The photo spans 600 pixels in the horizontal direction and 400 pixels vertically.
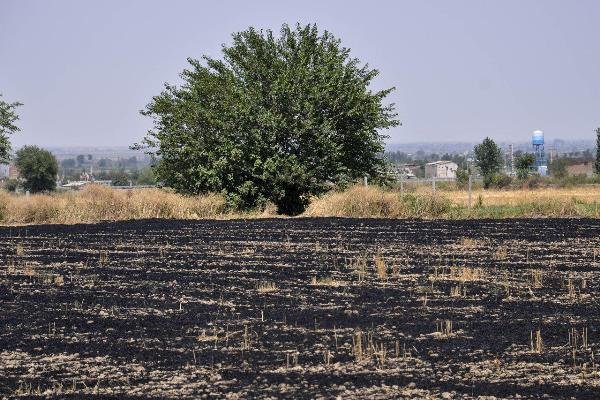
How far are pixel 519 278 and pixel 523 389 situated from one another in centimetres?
809

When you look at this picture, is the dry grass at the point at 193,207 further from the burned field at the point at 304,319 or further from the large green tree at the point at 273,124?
the burned field at the point at 304,319

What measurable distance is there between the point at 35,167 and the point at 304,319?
300 feet

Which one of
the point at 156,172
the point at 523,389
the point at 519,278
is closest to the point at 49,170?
the point at 156,172

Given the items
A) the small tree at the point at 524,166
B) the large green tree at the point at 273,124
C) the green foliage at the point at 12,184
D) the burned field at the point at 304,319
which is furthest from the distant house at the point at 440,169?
the burned field at the point at 304,319

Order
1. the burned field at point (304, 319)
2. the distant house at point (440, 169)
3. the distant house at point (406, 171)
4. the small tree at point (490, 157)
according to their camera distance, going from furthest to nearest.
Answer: the distant house at point (440, 169)
the small tree at point (490, 157)
the distant house at point (406, 171)
the burned field at point (304, 319)

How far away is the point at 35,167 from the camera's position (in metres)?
101

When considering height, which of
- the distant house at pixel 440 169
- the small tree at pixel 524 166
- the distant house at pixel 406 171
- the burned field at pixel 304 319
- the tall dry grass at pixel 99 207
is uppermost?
the distant house at pixel 440 169

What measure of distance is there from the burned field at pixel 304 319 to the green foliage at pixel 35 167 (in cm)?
7835

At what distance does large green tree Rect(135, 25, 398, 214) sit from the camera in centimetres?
3759

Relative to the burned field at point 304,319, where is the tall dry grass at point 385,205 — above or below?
above

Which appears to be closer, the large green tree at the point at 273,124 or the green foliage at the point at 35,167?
the large green tree at the point at 273,124

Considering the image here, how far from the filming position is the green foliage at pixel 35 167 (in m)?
100

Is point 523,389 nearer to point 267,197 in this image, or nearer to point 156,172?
point 267,197

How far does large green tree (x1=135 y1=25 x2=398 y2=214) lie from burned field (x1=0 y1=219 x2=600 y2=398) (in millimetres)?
13558
